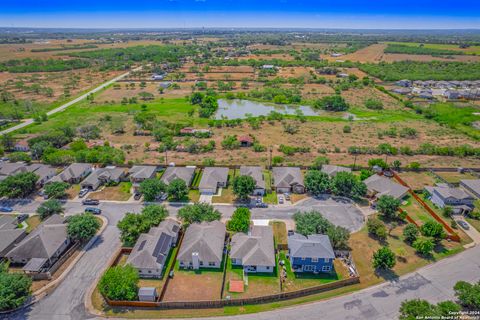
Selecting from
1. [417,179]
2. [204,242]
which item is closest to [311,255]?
[204,242]

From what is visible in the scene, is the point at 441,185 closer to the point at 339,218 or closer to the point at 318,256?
the point at 339,218

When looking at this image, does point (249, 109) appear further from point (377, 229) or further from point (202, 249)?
point (202, 249)

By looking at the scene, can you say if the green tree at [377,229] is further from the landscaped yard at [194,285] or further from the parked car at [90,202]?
the parked car at [90,202]

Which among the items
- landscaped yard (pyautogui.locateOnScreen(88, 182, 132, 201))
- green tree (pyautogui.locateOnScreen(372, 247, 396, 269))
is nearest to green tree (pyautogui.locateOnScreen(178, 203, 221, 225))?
landscaped yard (pyautogui.locateOnScreen(88, 182, 132, 201))

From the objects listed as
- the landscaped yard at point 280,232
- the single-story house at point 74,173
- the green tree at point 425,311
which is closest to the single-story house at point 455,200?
the green tree at point 425,311


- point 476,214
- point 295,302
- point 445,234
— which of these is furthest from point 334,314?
point 476,214

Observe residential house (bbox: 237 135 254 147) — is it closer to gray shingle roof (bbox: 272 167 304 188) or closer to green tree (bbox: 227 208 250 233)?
gray shingle roof (bbox: 272 167 304 188)
